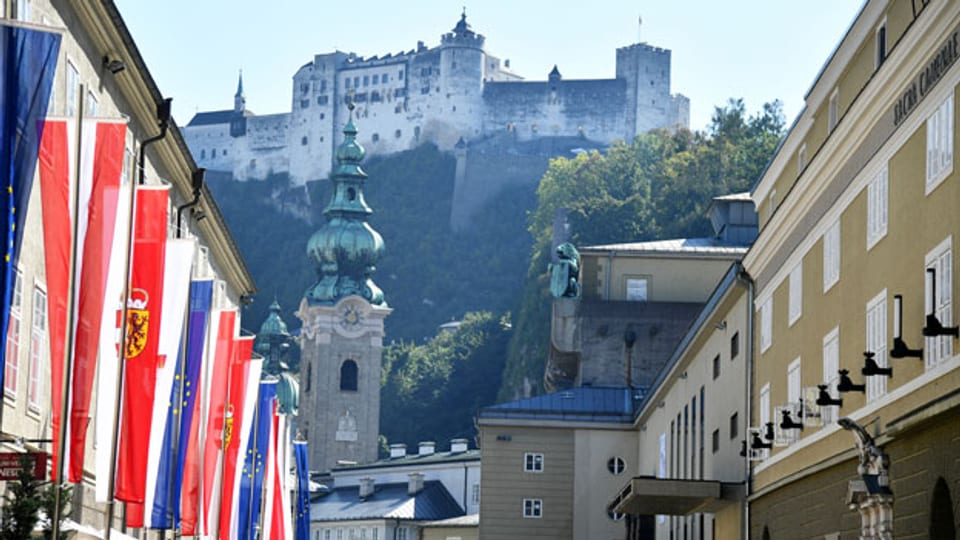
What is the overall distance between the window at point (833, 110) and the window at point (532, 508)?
3308 cm

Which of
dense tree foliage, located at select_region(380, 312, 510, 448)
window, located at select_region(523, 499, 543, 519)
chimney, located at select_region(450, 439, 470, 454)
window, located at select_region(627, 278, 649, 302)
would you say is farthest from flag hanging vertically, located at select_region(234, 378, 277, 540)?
dense tree foliage, located at select_region(380, 312, 510, 448)

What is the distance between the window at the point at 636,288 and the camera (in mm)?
65812

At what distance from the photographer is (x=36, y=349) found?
22.1 m

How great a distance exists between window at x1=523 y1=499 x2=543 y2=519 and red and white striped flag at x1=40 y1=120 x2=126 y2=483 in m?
42.3

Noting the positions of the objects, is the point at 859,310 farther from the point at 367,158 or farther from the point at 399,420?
the point at 367,158

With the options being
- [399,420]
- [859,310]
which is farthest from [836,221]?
[399,420]

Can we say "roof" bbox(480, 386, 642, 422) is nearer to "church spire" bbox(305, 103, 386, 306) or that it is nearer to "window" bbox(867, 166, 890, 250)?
"window" bbox(867, 166, 890, 250)

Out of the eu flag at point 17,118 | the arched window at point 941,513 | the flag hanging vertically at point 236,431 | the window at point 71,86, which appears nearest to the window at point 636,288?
the flag hanging vertically at point 236,431

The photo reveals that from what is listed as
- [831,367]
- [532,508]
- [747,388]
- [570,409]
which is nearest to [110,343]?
[831,367]

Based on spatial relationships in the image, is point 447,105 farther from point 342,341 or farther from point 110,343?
point 110,343

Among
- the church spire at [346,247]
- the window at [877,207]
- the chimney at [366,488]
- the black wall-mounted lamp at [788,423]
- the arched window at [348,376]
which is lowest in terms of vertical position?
the black wall-mounted lamp at [788,423]

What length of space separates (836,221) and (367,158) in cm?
15677

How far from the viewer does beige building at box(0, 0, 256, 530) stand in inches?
826

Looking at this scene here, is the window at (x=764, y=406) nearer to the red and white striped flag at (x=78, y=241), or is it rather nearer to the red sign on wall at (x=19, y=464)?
the red and white striped flag at (x=78, y=241)
